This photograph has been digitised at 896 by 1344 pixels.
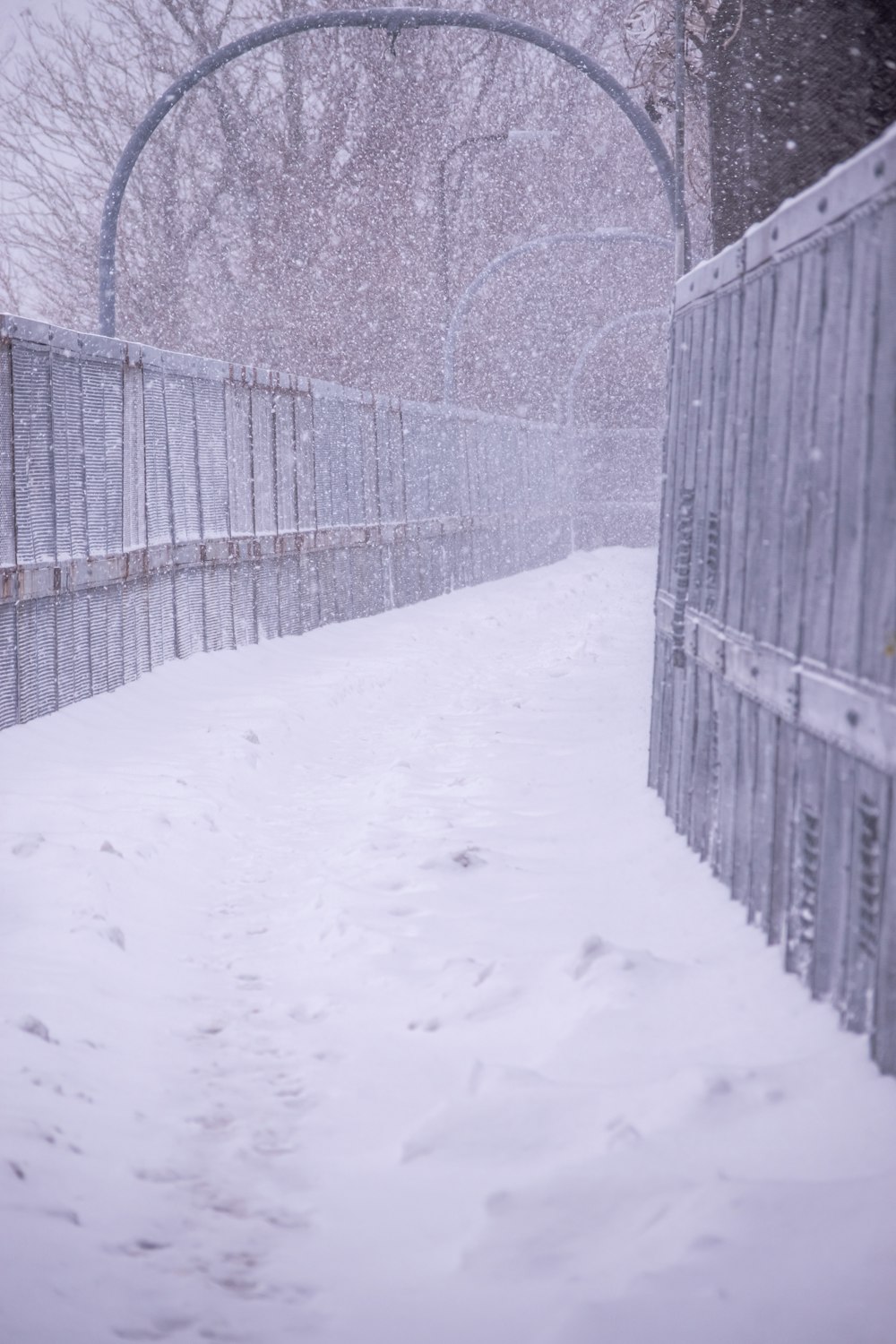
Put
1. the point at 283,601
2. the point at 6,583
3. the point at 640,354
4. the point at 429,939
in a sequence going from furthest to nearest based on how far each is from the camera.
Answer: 1. the point at 640,354
2. the point at 283,601
3. the point at 6,583
4. the point at 429,939

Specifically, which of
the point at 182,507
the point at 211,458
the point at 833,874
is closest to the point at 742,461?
the point at 833,874

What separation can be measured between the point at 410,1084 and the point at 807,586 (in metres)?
1.82

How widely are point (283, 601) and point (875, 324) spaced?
37.8 feet

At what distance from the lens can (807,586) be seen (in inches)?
173

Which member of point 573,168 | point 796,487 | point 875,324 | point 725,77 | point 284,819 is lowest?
point 284,819

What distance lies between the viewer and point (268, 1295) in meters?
3.18

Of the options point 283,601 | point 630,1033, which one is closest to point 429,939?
point 630,1033

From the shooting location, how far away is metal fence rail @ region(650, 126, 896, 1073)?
3727 millimetres

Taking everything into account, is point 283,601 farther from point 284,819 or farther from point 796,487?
point 796,487

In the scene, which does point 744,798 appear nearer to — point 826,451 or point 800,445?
point 800,445

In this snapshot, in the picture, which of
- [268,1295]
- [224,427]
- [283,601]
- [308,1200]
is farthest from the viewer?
[283,601]

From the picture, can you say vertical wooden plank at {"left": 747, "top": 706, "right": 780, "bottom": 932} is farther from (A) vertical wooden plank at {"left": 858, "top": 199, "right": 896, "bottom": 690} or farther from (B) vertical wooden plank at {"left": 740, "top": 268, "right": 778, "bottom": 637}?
(A) vertical wooden plank at {"left": 858, "top": 199, "right": 896, "bottom": 690}

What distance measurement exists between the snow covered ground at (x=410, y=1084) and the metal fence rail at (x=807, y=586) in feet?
0.88

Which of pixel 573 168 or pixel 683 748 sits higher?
pixel 573 168
